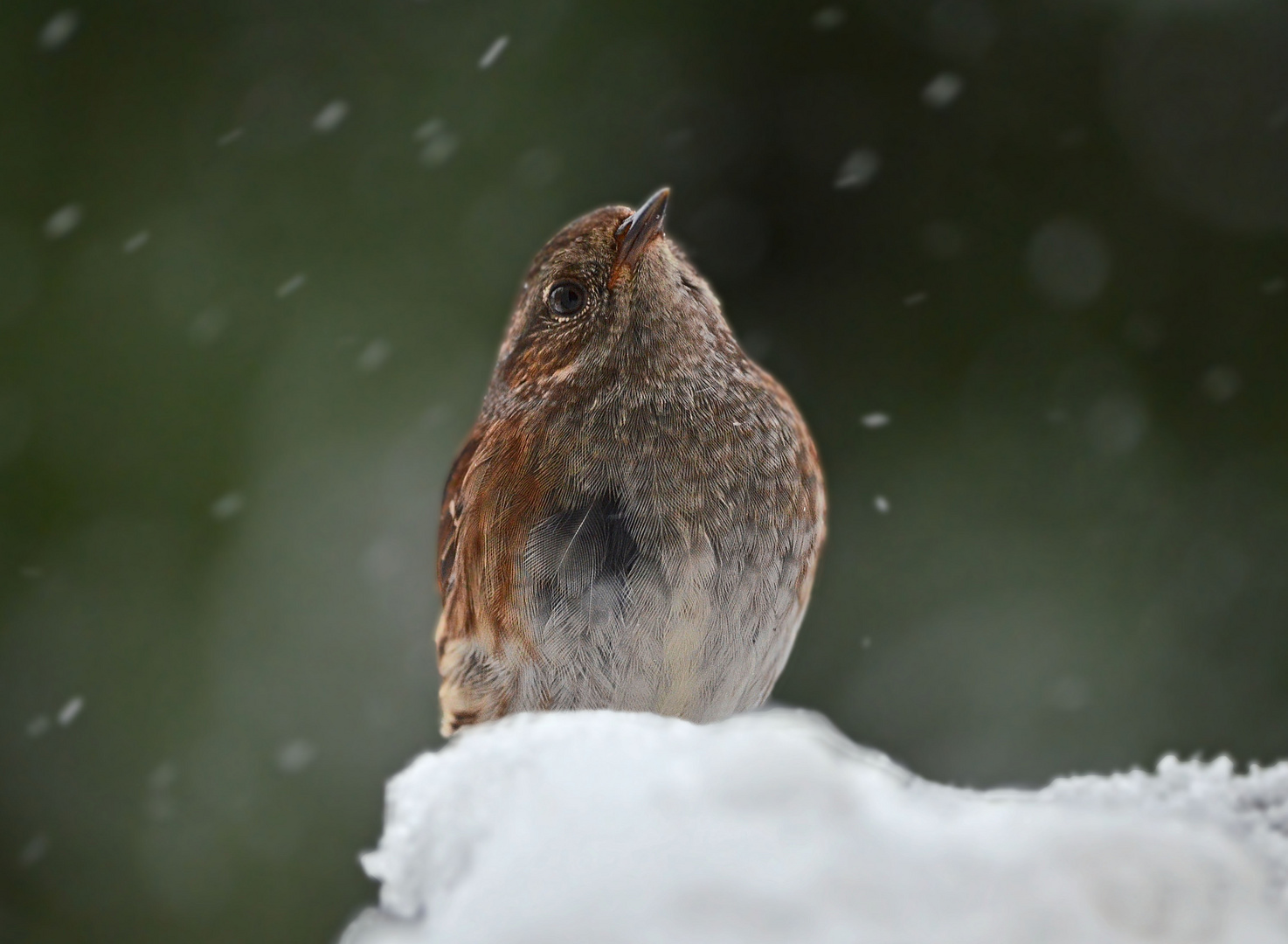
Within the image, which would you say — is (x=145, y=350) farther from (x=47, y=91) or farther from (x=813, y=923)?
(x=813, y=923)

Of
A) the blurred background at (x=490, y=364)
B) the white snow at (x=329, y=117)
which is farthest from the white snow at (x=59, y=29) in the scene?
the white snow at (x=329, y=117)

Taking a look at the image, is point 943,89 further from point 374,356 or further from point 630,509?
point 630,509

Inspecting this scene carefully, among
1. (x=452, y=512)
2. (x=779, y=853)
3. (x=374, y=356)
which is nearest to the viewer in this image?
(x=779, y=853)

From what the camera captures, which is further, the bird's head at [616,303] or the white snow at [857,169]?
the white snow at [857,169]

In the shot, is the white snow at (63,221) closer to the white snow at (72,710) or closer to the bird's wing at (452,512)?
the white snow at (72,710)

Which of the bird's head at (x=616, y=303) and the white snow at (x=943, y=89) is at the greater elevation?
the bird's head at (x=616, y=303)

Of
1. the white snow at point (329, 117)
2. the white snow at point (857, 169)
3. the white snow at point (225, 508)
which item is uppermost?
the white snow at point (329, 117)

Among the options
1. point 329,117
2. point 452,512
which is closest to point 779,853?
point 452,512

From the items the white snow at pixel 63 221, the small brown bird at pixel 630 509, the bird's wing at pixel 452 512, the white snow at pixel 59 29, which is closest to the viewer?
the small brown bird at pixel 630 509

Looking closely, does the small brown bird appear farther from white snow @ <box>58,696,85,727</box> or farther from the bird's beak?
white snow @ <box>58,696,85,727</box>
